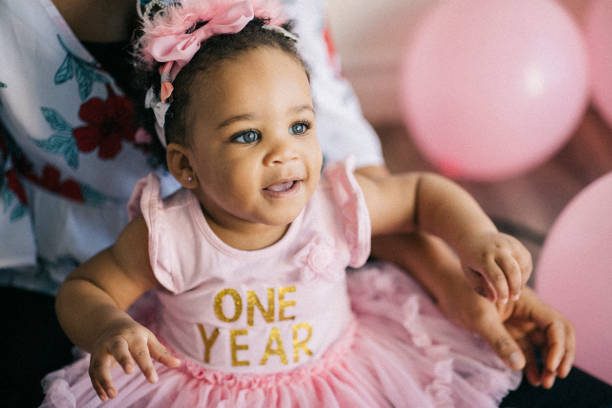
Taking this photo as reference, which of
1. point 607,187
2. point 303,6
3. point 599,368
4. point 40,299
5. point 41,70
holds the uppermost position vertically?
point 41,70

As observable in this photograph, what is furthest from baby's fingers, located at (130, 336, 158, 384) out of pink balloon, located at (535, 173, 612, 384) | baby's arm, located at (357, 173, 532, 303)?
pink balloon, located at (535, 173, 612, 384)

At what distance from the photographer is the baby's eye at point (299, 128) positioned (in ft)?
2.31

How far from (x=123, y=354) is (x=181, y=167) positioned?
0.25 meters

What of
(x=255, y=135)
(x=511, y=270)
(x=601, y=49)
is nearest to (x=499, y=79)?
(x=601, y=49)

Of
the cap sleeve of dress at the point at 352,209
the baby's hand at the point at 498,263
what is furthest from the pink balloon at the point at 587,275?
the cap sleeve of dress at the point at 352,209

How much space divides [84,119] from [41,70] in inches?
3.7

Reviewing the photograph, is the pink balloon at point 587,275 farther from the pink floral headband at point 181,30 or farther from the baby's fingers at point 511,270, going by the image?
the pink floral headband at point 181,30

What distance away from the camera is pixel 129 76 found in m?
0.84

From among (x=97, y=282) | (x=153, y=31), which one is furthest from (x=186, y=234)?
(x=153, y=31)

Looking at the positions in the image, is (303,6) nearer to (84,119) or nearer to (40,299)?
(84,119)

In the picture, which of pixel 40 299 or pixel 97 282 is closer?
pixel 97 282

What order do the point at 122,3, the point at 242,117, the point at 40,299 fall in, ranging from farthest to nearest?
the point at 40,299, the point at 122,3, the point at 242,117

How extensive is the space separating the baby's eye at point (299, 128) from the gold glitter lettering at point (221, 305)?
0.23m

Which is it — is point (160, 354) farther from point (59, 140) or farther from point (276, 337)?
point (59, 140)
